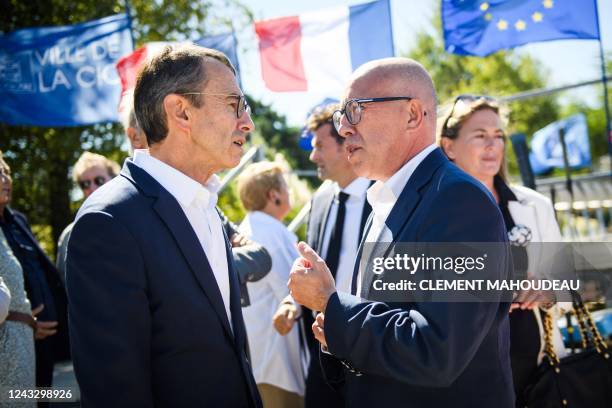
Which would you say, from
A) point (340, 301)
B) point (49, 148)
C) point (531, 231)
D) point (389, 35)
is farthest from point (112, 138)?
point (340, 301)

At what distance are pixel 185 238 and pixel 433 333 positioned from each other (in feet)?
2.87

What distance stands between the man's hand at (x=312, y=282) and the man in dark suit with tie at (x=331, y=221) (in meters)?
1.63

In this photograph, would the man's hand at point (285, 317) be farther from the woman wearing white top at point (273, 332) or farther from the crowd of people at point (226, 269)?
the crowd of people at point (226, 269)

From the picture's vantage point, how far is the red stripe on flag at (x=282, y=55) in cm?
656

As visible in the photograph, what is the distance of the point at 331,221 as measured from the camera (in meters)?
4.17

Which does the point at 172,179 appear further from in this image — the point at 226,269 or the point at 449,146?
the point at 449,146

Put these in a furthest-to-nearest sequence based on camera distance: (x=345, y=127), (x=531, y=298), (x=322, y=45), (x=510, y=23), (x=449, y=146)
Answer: (x=322, y=45) → (x=510, y=23) → (x=449, y=146) → (x=531, y=298) → (x=345, y=127)

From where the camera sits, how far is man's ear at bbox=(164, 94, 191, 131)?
2.27 metres

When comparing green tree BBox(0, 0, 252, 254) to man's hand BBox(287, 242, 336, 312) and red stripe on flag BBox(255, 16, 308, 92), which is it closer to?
red stripe on flag BBox(255, 16, 308, 92)

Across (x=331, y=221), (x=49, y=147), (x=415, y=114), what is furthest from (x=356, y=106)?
(x=49, y=147)

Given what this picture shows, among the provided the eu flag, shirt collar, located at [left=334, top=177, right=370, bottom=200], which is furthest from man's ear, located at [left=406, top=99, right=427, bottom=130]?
the eu flag

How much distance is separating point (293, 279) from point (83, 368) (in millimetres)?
736

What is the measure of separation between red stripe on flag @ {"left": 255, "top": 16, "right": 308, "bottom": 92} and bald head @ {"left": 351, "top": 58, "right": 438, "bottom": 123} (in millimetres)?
4155

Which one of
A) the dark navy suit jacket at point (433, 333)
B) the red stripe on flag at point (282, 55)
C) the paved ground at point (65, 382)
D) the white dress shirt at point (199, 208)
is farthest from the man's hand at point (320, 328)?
the red stripe on flag at point (282, 55)
